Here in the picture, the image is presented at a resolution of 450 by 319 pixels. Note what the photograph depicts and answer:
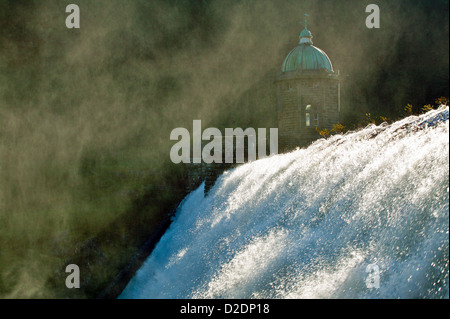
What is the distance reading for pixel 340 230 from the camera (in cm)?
652

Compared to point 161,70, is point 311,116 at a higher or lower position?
lower

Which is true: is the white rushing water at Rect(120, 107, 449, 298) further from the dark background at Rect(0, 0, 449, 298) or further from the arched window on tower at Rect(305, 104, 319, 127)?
the dark background at Rect(0, 0, 449, 298)

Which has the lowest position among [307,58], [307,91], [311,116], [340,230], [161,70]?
[340,230]

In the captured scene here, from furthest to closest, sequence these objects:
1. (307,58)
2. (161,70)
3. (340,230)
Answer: (161,70), (307,58), (340,230)

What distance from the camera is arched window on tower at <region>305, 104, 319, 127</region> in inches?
1042

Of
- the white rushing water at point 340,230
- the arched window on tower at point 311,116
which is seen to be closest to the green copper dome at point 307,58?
the arched window on tower at point 311,116

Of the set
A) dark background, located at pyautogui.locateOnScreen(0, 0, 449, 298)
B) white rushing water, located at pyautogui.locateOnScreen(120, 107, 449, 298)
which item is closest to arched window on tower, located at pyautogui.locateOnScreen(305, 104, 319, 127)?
dark background, located at pyautogui.locateOnScreen(0, 0, 449, 298)

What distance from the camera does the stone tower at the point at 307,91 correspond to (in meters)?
26.0

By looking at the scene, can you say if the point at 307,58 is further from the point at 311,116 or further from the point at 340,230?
the point at 340,230

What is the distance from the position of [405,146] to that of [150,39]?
35.7 meters

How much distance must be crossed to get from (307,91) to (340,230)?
20515mm

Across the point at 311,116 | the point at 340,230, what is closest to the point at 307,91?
the point at 311,116

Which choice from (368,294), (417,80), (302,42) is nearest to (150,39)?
(302,42)
